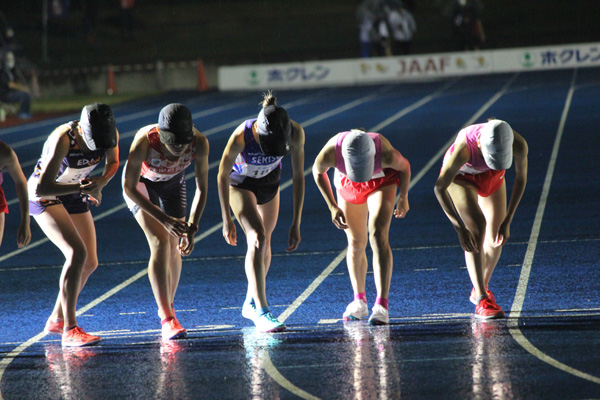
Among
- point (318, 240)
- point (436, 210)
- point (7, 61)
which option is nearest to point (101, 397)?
point (318, 240)

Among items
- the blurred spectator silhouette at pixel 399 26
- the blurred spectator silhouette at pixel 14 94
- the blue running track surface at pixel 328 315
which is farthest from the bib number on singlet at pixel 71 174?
the blurred spectator silhouette at pixel 399 26

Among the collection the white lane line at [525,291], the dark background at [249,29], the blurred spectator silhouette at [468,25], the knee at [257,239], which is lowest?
the white lane line at [525,291]

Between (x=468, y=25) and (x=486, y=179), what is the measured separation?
24.2 m

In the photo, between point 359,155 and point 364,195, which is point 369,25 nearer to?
point 364,195

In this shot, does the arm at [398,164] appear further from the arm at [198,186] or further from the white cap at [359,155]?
the arm at [198,186]

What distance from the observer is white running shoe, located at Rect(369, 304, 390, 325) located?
6172mm

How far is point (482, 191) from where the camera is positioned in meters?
6.54

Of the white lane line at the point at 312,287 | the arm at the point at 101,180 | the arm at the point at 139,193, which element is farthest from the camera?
the white lane line at the point at 312,287

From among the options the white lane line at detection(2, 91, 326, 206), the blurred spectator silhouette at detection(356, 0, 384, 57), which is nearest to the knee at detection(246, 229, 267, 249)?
the white lane line at detection(2, 91, 326, 206)

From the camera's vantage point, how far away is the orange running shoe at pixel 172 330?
610 cm

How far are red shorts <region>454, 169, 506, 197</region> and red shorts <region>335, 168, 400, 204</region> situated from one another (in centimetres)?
46

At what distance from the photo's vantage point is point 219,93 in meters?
29.6

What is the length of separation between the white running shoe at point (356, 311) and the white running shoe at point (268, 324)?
523 millimetres

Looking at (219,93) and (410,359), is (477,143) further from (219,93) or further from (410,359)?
(219,93)
